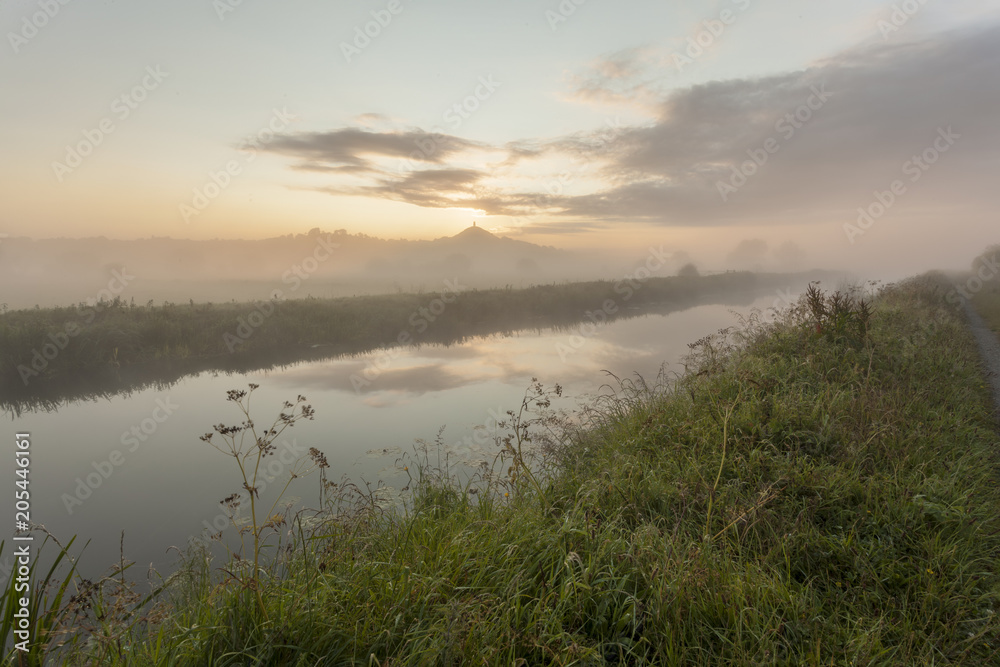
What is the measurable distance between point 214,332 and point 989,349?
2311 centimetres

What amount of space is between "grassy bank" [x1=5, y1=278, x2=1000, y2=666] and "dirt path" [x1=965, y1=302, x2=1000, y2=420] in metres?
2.51

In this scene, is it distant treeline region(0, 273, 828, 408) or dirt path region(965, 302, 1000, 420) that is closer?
dirt path region(965, 302, 1000, 420)

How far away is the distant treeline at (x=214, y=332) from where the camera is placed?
12.3m

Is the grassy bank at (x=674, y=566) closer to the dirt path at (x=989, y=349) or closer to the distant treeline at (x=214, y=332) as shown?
the dirt path at (x=989, y=349)

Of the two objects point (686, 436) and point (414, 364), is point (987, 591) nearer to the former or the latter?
point (686, 436)

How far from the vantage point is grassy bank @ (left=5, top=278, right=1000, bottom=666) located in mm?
2465

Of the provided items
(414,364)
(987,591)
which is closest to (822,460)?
(987,591)

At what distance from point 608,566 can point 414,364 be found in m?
11.8

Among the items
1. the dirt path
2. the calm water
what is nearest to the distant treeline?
the calm water

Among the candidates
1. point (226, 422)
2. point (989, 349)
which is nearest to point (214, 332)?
point (226, 422)

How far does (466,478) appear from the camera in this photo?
255 inches

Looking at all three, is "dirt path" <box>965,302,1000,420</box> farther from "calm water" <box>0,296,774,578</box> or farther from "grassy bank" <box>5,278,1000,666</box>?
"calm water" <box>0,296,774,578</box>

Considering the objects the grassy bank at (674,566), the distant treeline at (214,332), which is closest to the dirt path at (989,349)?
the grassy bank at (674,566)

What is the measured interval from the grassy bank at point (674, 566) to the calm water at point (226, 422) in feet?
6.38
